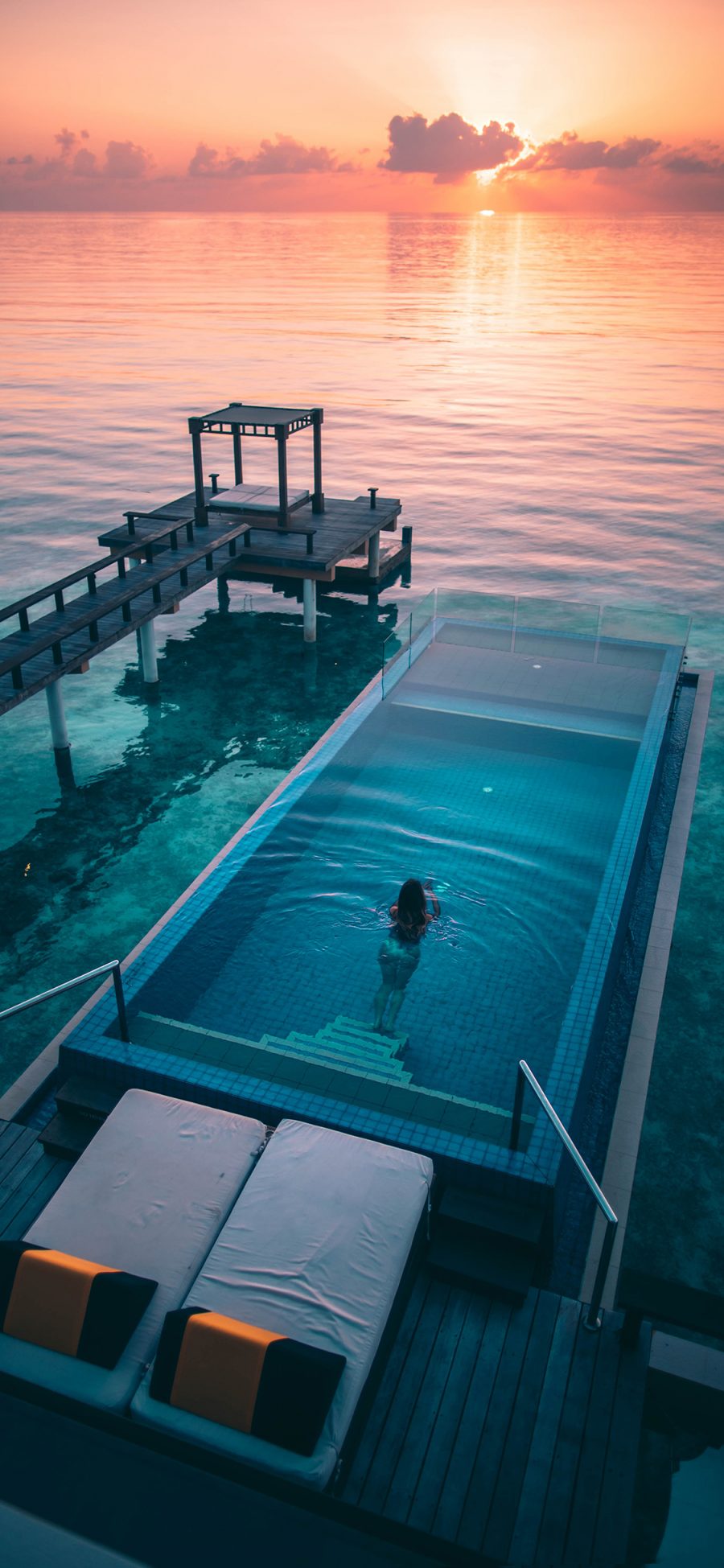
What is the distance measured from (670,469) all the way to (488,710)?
1008 inches

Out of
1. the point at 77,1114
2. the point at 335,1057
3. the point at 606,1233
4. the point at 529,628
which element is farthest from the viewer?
the point at 529,628

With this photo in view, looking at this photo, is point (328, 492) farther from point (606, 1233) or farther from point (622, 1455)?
point (622, 1455)

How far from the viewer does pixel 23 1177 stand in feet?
23.3

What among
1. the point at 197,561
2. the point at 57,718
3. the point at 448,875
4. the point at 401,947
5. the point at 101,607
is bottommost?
the point at 448,875

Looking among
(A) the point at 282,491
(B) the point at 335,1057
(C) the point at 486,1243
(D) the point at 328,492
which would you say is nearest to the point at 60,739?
(A) the point at 282,491

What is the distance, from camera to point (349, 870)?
12.0m

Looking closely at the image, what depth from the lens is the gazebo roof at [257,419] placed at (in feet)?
63.5

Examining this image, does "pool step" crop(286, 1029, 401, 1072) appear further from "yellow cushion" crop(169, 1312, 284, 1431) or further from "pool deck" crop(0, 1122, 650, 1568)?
"yellow cushion" crop(169, 1312, 284, 1431)

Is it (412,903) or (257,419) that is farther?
(257,419)

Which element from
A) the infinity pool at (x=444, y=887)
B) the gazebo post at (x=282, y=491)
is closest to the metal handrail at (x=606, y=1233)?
the infinity pool at (x=444, y=887)

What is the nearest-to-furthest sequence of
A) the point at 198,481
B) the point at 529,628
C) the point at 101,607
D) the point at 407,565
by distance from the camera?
1. the point at 101,607
2. the point at 529,628
3. the point at 198,481
4. the point at 407,565

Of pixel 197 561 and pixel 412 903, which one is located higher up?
pixel 197 561

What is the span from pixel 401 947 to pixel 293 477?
2652 cm

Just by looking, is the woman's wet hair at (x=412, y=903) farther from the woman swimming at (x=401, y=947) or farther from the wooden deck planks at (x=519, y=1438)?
the wooden deck planks at (x=519, y=1438)
